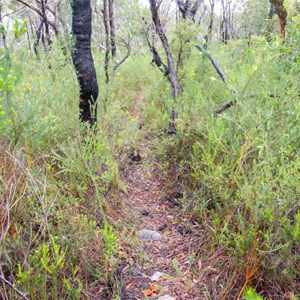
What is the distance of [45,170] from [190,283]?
150cm

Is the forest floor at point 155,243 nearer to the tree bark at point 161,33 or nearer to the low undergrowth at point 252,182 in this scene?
the low undergrowth at point 252,182

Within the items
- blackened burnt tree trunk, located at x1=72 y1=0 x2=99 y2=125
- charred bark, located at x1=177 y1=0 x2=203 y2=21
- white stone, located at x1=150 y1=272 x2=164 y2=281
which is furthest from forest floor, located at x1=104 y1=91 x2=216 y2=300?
charred bark, located at x1=177 y1=0 x2=203 y2=21

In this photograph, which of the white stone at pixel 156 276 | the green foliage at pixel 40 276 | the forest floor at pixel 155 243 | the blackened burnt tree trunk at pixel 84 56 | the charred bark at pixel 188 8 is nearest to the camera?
the green foliage at pixel 40 276

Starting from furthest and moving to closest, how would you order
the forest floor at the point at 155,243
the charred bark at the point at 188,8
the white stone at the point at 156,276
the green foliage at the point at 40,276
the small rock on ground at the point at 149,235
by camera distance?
the charred bark at the point at 188,8 → the small rock on ground at the point at 149,235 → the white stone at the point at 156,276 → the forest floor at the point at 155,243 → the green foliage at the point at 40,276

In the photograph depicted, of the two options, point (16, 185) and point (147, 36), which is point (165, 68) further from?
point (16, 185)

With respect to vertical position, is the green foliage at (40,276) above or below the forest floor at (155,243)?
above

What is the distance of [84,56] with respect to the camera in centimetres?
355

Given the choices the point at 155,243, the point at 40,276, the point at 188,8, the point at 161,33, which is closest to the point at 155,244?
the point at 155,243

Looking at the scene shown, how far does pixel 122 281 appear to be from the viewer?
2.06 metres

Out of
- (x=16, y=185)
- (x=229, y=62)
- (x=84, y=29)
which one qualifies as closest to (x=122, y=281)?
(x=16, y=185)

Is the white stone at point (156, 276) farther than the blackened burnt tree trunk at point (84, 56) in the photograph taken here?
No

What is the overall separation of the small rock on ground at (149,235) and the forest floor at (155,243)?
16mm

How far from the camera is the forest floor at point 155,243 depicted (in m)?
2.09

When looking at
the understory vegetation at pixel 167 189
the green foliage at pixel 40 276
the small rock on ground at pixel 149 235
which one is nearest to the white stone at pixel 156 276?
the understory vegetation at pixel 167 189
